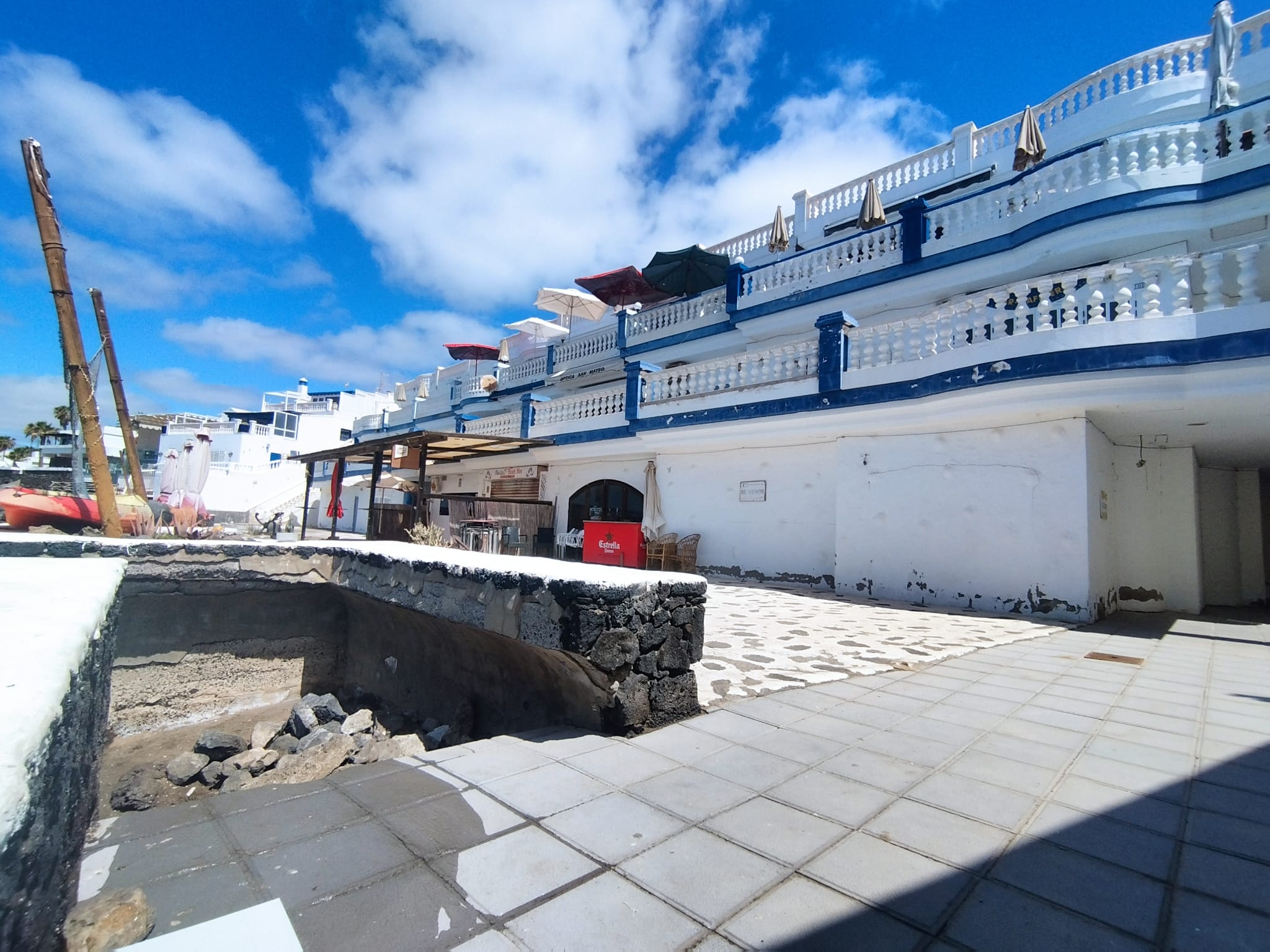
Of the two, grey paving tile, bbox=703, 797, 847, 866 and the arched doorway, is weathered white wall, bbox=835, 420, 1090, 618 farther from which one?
grey paving tile, bbox=703, 797, 847, 866

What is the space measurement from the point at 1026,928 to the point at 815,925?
0.60 metres

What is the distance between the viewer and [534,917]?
1.74 meters

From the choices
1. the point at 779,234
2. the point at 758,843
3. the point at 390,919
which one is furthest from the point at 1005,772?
the point at 779,234

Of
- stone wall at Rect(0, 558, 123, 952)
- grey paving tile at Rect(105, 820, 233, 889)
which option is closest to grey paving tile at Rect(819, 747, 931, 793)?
grey paving tile at Rect(105, 820, 233, 889)

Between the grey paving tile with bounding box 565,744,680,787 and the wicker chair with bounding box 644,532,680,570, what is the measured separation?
9.00 m

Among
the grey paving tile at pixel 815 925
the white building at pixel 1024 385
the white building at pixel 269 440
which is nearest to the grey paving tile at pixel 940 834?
the grey paving tile at pixel 815 925

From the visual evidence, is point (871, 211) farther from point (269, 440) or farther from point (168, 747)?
point (269, 440)

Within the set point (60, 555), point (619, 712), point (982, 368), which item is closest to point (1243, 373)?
point (982, 368)

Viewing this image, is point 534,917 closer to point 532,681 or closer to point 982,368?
point 532,681

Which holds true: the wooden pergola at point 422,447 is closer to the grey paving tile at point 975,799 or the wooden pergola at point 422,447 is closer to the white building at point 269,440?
the grey paving tile at point 975,799

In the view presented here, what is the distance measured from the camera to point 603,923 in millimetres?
1722

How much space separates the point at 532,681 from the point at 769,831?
2.26 meters

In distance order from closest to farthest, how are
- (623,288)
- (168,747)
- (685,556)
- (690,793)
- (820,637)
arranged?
1. (690,793)
2. (168,747)
3. (820,637)
4. (685,556)
5. (623,288)

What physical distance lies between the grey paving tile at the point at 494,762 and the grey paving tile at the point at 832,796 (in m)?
1.16
